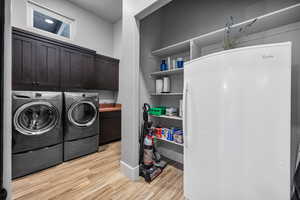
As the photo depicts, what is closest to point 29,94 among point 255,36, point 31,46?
point 31,46

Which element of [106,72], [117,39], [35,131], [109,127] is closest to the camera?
[35,131]

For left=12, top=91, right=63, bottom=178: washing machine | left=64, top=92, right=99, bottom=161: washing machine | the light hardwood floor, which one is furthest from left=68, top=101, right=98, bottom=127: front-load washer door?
the light hardwood floor

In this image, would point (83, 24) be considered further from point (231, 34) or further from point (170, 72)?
point (231, 34)

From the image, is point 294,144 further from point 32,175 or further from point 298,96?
point 32,175

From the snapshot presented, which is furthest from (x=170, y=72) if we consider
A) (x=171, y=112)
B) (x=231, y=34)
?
(x=231, y=34)

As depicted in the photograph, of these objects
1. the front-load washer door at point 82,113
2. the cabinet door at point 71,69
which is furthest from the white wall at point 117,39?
the front-load washer door at point 82,113

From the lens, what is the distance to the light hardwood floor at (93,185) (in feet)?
4.55

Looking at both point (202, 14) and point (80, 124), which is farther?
point (80, 124)

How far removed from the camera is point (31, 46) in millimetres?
→ 1975

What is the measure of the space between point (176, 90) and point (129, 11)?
4.48 ft

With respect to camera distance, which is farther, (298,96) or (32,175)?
(32,175)

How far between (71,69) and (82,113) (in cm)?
92

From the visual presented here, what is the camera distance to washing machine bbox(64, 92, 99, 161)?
Answer: 209 cm

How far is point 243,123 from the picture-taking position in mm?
894
